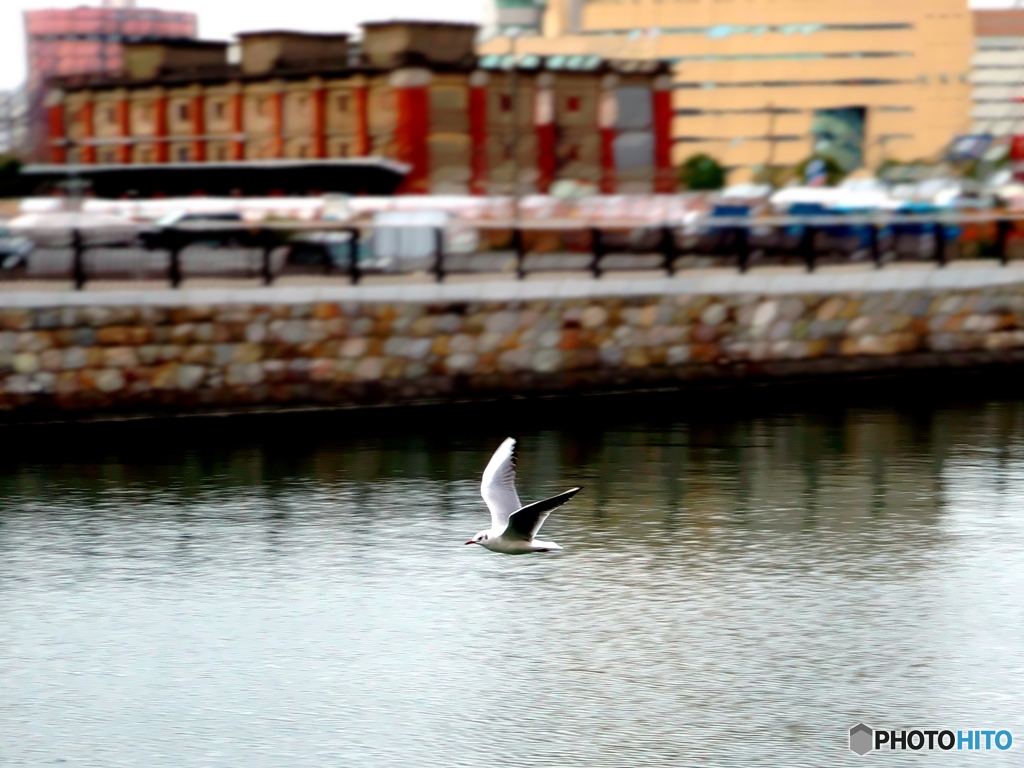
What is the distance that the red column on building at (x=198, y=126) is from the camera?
43500 millimetres

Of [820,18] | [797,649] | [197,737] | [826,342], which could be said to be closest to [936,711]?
[797,649]

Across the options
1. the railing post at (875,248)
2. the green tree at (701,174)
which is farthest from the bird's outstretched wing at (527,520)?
the green tree at (701,174)

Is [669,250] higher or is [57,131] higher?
[57,131]

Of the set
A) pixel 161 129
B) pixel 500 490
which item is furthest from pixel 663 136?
pixel 500 490

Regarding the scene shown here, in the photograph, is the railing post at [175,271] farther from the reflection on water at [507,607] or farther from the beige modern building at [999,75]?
the beige modern building at [999,75]

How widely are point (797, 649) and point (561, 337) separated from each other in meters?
16.7

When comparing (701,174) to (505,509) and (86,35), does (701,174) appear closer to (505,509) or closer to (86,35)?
(86,35)

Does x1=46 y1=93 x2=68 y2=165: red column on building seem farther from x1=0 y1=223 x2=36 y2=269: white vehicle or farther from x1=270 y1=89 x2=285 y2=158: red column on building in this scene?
x1=0 y1=223 x2=36 y2=269: white vehicle

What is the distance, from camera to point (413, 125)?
45.0 metres

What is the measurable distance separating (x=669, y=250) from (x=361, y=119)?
15782mm

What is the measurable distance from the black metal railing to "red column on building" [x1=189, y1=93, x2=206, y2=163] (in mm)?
4857

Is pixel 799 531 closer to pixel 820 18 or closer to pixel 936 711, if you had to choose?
pixel 936 711

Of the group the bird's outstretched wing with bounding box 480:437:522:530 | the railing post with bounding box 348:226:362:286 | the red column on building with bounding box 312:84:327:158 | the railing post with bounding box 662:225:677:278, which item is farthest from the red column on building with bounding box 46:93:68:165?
the bird's outstretched wing with bounding box 480:437:522:530

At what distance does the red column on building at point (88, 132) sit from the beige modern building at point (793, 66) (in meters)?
10.4
